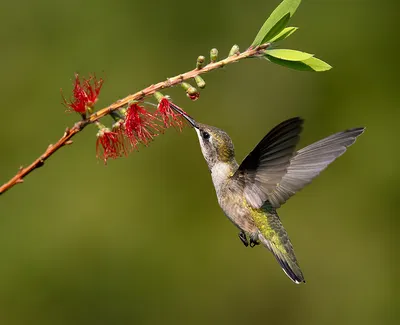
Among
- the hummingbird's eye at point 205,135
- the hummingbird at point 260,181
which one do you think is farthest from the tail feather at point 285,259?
the hummingbird's eye at point 205,135

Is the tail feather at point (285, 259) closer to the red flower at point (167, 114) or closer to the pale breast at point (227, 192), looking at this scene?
the pale breast at point (227, 192)

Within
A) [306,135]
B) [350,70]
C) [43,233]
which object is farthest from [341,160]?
[43,233]

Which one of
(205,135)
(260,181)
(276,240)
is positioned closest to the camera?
(260,181)

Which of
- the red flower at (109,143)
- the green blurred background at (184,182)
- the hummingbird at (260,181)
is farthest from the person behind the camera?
the green blurred background at (184,182)

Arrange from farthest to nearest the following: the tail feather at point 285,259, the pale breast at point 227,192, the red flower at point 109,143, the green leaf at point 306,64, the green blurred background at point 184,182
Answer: the green blurred background at point 184,182 → the tail feather at point 285,259 → the pale breast at point 227,192 → the red flower at point 109,143 → the green leaf at point 306,64

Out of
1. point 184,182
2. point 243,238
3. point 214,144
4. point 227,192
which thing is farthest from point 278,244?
point 184,182

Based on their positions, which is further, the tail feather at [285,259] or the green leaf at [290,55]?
the tail feather at [285,259]

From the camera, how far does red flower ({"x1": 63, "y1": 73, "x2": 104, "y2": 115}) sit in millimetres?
2238

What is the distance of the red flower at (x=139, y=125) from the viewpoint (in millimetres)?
2344

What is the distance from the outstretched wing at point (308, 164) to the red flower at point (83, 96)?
→ 88 centimetres

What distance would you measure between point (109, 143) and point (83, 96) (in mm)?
210

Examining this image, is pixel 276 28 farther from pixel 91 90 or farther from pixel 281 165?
pixel 91 90

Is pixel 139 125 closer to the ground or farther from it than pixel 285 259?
farther from it

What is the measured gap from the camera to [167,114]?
7.98ft
